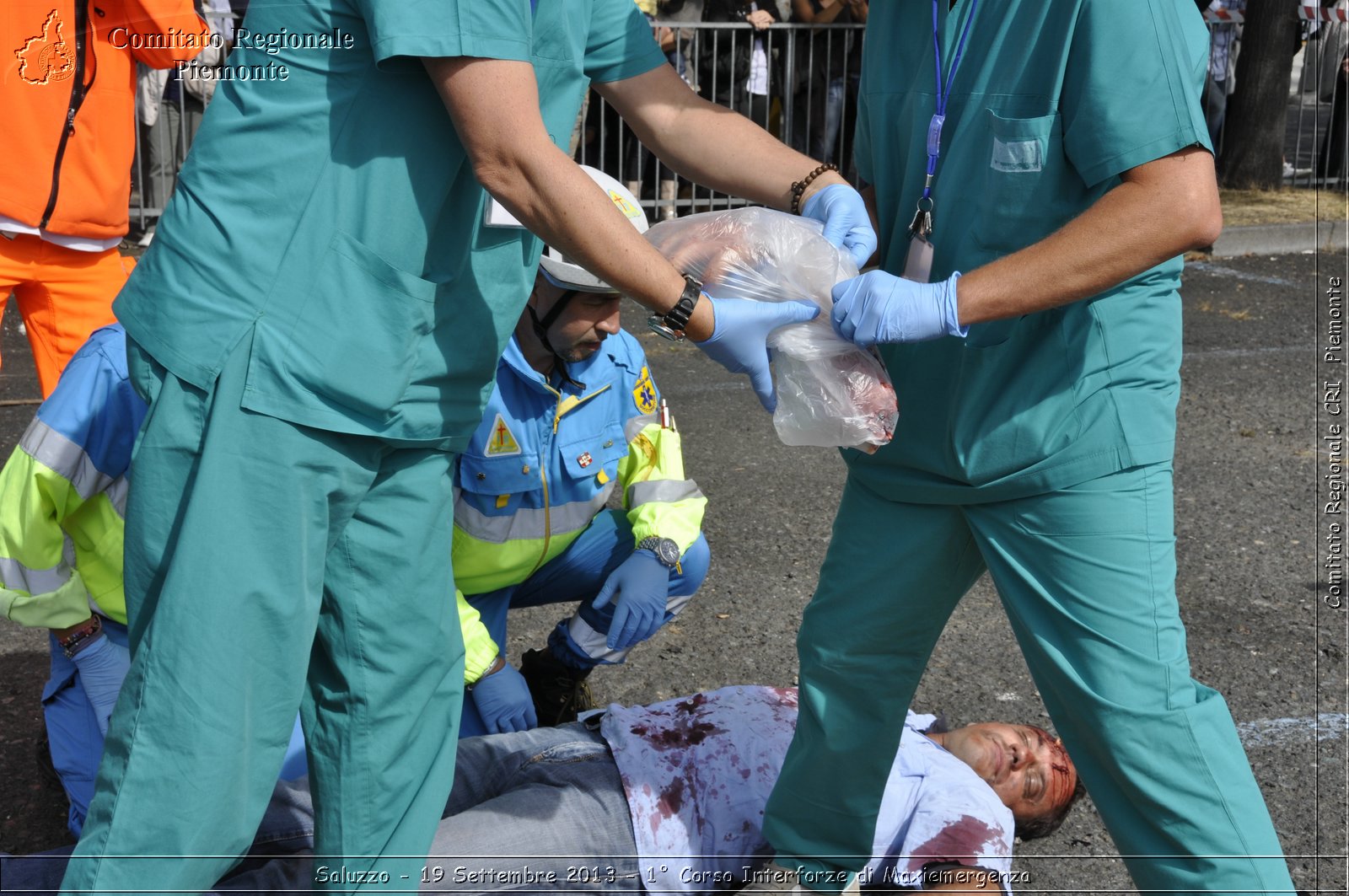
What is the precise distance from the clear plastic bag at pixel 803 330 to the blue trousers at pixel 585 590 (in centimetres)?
100

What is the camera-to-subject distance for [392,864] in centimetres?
219

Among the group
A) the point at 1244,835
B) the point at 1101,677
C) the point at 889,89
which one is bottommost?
the point at 1244,835

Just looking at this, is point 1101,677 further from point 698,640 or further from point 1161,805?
point 698,640

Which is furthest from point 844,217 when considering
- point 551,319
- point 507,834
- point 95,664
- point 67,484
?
point 95,664

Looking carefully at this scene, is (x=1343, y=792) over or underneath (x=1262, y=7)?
underneath

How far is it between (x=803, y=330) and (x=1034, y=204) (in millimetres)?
431

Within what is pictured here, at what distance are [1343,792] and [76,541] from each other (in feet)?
9.41

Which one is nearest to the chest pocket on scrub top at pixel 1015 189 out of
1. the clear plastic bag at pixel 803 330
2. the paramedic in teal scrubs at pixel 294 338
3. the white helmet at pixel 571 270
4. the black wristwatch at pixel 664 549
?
the clear plastic bag at pixel 803 330

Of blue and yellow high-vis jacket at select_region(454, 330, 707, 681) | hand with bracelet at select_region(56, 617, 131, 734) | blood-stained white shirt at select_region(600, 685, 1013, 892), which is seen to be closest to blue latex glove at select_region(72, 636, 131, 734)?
hand with bracelet at select_region(56, 617, 131, 734)

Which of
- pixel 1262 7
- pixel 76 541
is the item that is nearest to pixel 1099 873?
pixel 76 541

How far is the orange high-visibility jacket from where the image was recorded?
11.9ft

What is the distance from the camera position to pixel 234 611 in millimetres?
1896

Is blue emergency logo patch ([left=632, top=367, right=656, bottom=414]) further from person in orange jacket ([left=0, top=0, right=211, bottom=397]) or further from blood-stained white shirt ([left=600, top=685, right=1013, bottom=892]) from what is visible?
person in orange jacket ([left=0, top=0, right=211, bottom=397])

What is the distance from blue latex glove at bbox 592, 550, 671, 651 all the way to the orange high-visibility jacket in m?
1.82
